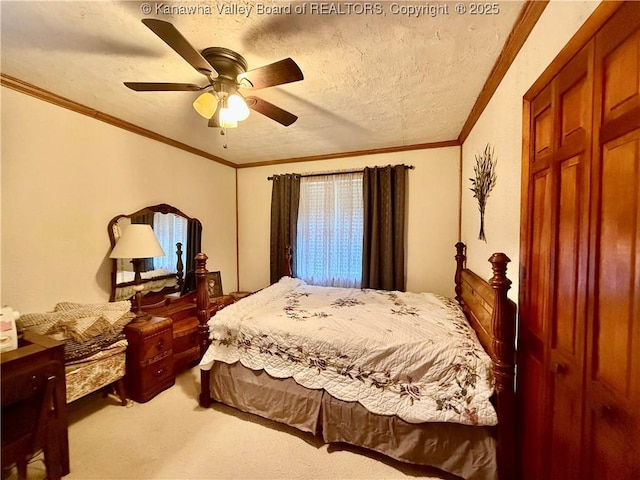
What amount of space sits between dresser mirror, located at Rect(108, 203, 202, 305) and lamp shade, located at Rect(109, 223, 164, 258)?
0.18 metres

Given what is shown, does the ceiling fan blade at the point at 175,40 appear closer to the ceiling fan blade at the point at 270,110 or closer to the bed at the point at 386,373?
the ceiling fan blade at the point at 270,110

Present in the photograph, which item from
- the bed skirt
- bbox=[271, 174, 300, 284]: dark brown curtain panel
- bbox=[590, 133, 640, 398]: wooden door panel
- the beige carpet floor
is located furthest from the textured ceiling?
the beige carpet floor

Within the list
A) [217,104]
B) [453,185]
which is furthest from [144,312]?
[453,185]

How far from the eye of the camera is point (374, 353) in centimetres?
172

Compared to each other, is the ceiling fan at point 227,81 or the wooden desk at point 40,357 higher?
the ceiling fan at point 227,81

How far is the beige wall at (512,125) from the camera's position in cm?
107

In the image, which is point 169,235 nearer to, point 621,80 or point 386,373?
point 386,373

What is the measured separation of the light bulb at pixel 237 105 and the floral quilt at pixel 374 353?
147cm

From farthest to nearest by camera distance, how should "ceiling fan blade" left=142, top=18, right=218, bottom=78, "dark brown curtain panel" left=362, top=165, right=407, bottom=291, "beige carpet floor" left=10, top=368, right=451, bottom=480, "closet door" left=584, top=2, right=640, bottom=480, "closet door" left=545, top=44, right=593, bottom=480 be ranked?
1. "dark brown curtain panel" left=362, top=165, right=407, bottom=291
2. "beige carpet floor" left=10, top=368, right=451, bottom=480
3. "ceiling fan blade" left=142, top=18, right=218, bottom=78
4. "closet door" left=545, top=44, right=593, bottom=480
5. "closet door" left=584, top=2, right=640, bottom=480

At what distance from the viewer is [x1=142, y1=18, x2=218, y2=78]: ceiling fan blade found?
3.44 ft

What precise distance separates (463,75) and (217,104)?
5.33 feet

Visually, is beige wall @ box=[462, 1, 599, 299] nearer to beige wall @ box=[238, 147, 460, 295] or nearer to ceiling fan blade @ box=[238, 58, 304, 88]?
beige wall @ box=[238, 147, 460, 295]

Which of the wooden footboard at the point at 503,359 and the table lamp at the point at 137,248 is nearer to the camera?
the wooden footboard at the point at 503,359

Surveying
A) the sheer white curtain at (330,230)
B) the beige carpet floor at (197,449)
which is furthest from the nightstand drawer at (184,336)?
the sheer white curtain at (330,230)
